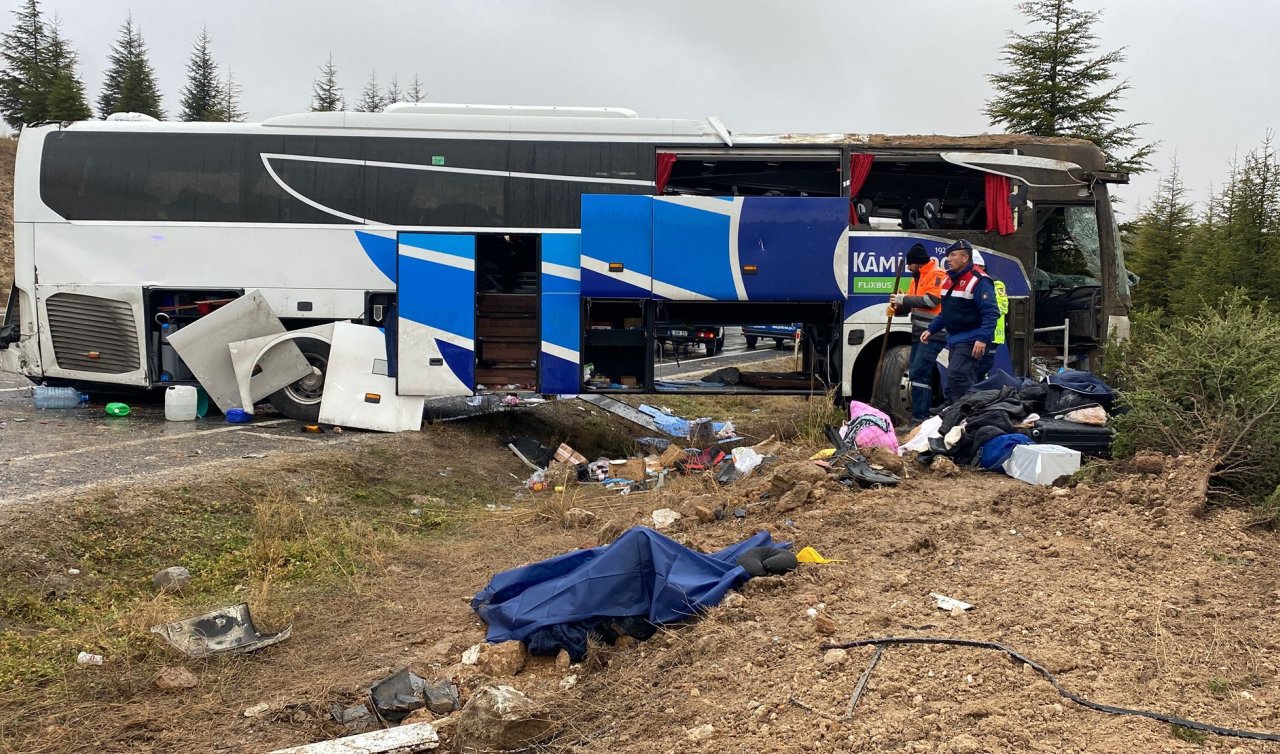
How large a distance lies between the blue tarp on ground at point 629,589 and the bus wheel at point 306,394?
641 centimetres

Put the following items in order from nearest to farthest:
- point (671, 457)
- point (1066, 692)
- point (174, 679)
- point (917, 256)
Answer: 1. point (1066, 692)
2. point (174, 679)
3. point (917, 256)
4. point (671, 457)

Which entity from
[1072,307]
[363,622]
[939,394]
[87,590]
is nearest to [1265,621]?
[363,622]

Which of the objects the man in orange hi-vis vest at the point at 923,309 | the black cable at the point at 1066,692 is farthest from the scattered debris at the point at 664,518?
the man in orange hi-vis vest at the point at 923,309

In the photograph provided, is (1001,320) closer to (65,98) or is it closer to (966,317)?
(966,317)

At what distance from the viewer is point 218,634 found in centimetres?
485

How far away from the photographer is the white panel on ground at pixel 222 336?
1005 cm

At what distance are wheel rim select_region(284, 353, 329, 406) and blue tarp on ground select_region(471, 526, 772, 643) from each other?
6.41m

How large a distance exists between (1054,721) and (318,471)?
627 centimetres

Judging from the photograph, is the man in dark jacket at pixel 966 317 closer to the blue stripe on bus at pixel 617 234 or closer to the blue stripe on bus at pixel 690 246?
the blue stripe on bus at pixel 690 246

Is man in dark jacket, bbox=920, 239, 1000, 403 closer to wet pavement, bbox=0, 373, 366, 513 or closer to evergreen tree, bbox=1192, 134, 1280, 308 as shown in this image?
wet pavement, bbox=0, 373, 366, 513

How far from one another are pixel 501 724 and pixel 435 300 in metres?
6.99

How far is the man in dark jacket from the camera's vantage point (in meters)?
8.26

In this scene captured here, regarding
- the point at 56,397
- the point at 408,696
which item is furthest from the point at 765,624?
the point at 56,397

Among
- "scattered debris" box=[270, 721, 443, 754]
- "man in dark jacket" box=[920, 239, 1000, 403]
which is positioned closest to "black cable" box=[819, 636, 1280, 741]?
"scattered debris" box=[270, 721, 443, 754]
